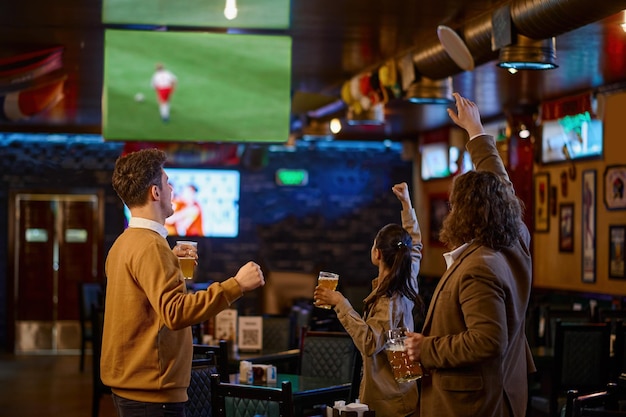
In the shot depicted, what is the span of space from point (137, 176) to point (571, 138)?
8637 millimetres

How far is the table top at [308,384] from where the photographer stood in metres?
5.30

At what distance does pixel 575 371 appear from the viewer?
22.4 ft

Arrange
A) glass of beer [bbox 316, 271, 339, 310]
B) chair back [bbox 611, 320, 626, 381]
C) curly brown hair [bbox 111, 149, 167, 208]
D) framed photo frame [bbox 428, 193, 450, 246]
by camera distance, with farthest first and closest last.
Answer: framed photo frame [bbox 428, 193, 450, 246]
chair back [bbox 611, 320, 626, 381]
glass of beer [bbox 316, 271, 339, 310]
curly brown hair [bbox 111, 149, 167, 208]

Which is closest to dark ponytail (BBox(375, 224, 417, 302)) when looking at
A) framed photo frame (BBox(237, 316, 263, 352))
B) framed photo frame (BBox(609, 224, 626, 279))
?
framed photo frame (BBox(237, 316, 263, 352))

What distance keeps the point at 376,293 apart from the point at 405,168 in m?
12.1

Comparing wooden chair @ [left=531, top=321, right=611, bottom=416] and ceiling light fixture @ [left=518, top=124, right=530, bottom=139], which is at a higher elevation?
ceiling light fixture @ [left=518, top=124, right=530, bottom=139]

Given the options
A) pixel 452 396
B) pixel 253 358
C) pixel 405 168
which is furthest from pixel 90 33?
pixel 405 168

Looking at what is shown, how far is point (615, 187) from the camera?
1031 cm

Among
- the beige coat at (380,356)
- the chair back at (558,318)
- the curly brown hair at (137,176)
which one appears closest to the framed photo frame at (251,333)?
the chair back at (558,318)

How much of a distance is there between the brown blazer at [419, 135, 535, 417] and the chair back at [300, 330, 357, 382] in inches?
109

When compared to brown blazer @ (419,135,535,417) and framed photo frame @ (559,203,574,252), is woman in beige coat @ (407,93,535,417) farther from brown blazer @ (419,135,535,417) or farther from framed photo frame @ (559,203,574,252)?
framed photo frame @ (559,203,574,252)

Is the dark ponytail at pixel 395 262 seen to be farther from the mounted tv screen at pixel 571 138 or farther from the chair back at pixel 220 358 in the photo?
the mounted tv screen at pixel 571 138

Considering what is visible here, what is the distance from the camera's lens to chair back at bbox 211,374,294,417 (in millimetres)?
3852

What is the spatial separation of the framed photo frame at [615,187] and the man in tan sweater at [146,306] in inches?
299
